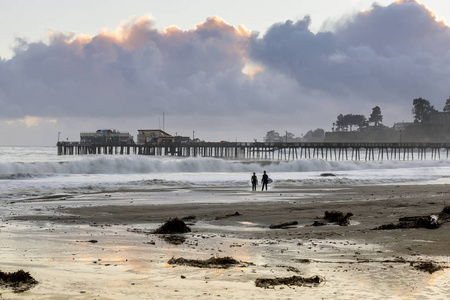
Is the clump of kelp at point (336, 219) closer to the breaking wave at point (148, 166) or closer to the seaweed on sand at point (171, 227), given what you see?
the seaweed on sand at point (171, 227)

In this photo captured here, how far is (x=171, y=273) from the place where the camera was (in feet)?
29.5

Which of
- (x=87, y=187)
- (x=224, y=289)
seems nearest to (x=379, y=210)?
(x=224, y=289)

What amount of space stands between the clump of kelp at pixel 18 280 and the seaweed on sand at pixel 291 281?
11.3ft

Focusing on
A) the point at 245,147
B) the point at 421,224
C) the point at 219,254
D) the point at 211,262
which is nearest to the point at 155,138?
the point at 245,147

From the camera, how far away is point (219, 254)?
35.8 feet

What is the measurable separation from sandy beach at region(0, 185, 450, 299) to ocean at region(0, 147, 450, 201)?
38.4 ft

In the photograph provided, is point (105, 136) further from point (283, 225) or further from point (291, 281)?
point (291, 281)

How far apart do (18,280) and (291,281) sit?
166 inches

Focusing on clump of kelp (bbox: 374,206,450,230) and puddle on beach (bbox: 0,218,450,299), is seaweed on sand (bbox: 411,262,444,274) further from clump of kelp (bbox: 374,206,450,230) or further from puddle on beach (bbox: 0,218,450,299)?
clump of kelp (bbox: 374,206,450,230)

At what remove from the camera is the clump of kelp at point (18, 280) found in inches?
312

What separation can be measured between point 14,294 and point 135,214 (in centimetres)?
1183

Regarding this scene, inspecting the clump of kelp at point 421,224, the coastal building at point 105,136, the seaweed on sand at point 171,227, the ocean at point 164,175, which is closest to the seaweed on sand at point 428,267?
the clump of kelp at point 421,224

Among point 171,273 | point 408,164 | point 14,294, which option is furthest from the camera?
point 408,164

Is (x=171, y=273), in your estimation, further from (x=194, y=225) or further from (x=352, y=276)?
(x=194, y=225)
